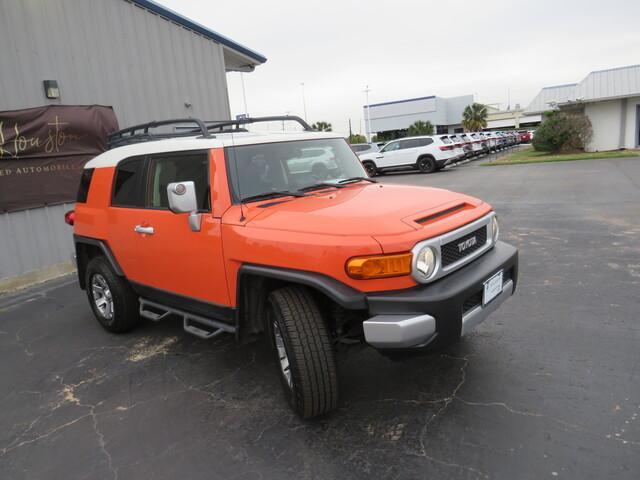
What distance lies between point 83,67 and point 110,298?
5.04m

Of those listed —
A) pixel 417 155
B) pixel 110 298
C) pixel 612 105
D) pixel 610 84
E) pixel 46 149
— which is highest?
pixel 610 84

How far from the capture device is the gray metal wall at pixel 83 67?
6.88 metres

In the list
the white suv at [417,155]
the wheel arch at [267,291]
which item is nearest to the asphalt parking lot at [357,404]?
the wheel arch at [267,291]

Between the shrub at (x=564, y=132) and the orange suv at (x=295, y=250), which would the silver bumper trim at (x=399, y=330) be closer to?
the orange suv at (x=295, y=250)

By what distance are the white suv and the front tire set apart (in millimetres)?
19111

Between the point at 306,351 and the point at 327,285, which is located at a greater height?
the point at 327,285

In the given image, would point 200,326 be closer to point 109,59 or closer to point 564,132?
point 109,59

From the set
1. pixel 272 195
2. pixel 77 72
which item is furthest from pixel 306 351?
pixel 77 72

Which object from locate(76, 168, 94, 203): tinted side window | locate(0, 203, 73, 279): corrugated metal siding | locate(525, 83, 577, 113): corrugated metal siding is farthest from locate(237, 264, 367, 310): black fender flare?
locate(525, 83, 577, 113): corrugated metal siding

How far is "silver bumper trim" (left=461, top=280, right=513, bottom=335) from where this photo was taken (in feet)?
9.13

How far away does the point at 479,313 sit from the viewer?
9.53 ft

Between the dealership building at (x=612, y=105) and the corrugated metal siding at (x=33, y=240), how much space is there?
2524cm

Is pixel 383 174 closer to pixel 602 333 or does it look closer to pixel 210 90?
pixel 210 90

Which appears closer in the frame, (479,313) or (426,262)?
(426,262)
